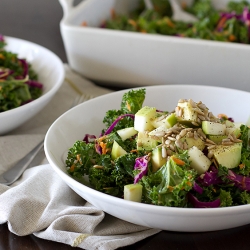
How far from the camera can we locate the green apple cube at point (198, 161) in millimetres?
1333

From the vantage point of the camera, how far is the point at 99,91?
91.8 inches

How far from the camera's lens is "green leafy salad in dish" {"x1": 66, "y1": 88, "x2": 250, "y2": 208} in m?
1.28

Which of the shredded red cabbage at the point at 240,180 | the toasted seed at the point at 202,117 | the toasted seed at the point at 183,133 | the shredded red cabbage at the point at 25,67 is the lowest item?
the shredded red cabbage at the point at 25,67

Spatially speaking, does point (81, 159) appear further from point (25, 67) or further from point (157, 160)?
point (25, 67)

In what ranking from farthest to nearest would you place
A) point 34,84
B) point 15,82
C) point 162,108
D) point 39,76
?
point 39,76 < point 34,84 < point 15,82 < point 162,108

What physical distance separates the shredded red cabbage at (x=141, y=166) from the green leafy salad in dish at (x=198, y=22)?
48.2 inches

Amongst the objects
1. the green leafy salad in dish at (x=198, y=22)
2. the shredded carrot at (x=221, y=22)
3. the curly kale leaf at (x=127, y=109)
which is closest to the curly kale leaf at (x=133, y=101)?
the curly kale leaf at (x=127, y=109)

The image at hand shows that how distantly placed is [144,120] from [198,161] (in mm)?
230

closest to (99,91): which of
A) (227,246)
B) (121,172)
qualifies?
(121,172)

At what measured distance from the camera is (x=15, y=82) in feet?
6.72

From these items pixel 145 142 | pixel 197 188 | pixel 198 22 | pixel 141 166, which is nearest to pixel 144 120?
pixel 145 142

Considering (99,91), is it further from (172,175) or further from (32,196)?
(172,175)

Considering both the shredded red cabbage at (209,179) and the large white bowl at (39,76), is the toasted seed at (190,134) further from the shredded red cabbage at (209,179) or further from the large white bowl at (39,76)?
the large white bowl at (39,76)

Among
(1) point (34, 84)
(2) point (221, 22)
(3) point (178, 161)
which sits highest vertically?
(3) point (178, 161)
